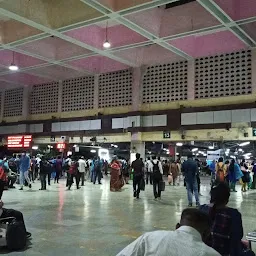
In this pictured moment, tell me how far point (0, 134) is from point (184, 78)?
14.7 metres

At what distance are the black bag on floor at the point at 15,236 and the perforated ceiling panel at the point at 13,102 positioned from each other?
20553 mm

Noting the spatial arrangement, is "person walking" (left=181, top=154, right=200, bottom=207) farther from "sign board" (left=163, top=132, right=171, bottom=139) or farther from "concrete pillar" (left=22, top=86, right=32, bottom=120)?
"concrete pillar" (left=22, top=86, right=32, bottom=120)

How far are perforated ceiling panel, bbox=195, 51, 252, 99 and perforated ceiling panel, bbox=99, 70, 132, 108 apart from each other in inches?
163

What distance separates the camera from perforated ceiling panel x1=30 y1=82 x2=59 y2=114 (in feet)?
76.4

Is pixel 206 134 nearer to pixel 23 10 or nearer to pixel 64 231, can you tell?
pixel 23 10

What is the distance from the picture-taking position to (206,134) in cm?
1709

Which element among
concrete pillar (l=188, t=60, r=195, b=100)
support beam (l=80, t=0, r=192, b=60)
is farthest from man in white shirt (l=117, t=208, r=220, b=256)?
concrete pillar (l=188, t=60, r=195, b=100)

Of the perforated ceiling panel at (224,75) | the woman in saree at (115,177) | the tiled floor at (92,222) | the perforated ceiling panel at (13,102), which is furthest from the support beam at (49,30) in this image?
the perforated ceiling panel at (13,102)

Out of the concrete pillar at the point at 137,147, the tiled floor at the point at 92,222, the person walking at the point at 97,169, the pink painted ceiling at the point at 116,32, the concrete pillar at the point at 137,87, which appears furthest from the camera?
the person walking at the point at 97,169

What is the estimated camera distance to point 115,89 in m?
20.4

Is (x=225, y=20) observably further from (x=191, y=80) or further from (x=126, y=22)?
(x=191, y=80)

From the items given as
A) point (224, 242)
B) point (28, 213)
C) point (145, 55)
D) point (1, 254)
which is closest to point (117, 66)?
point (145, 55)

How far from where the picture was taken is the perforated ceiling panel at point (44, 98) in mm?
23297

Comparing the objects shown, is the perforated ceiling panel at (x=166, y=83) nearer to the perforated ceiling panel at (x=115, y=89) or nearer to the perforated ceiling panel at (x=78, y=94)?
the perforated ceiling panel at (x=115, y=89)
